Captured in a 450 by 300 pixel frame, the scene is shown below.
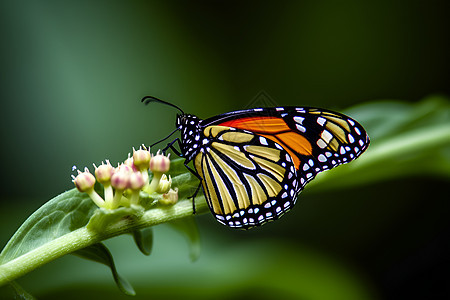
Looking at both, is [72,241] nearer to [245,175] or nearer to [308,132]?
[245,175]

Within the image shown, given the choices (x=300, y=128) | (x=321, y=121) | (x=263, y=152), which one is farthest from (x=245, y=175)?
(x=321, y=121)

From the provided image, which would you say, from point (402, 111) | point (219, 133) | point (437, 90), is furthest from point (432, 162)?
point (437, 90)

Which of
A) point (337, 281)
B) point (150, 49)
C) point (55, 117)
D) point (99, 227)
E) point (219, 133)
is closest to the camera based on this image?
point (99, 227)

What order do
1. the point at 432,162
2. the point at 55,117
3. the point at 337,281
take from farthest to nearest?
1. the point at 55,117
2. the point at 337,281
3. the point at 432,162

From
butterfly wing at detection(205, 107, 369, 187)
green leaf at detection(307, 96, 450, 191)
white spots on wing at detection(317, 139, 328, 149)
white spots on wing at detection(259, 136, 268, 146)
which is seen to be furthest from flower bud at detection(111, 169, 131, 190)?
green leaf at detection(307, 96, 450, 191)

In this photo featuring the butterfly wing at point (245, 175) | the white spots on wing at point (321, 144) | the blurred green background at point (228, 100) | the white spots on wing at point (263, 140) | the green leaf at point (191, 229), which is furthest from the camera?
the blurred green background at point (228, 100)

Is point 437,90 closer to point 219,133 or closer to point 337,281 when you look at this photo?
point 337,281

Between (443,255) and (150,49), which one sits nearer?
(443,255)

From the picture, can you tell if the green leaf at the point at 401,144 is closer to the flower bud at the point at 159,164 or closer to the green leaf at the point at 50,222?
the flower bud at the point at 159,164

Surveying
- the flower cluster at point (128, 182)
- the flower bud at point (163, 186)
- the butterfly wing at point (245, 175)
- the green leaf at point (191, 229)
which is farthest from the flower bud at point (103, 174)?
the butterfly wing at point (245, 175)
